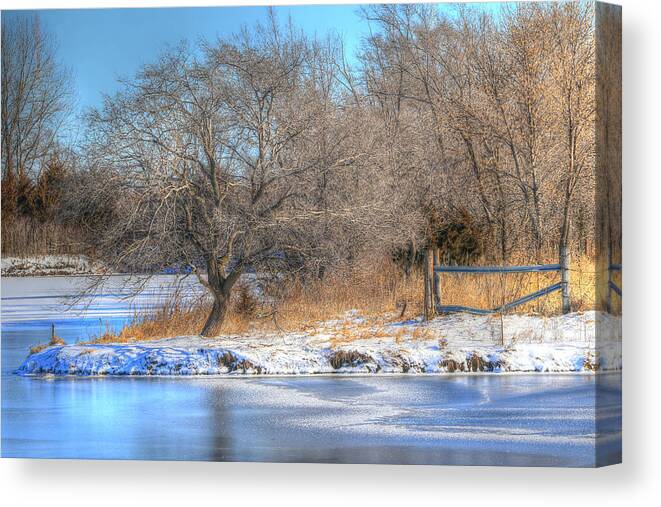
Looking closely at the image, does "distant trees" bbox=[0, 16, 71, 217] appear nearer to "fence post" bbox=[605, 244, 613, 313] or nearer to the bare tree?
the bare tree

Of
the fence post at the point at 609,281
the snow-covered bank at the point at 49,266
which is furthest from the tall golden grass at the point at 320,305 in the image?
the fence post at the point at 609,281

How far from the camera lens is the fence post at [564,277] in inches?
526

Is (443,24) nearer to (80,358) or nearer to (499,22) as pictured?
(499,22)

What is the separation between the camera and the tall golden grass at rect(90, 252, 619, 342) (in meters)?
13.8

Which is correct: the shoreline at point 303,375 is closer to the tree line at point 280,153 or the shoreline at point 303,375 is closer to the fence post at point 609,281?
the tree line at point 280,153

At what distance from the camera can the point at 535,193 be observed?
44.1 ft

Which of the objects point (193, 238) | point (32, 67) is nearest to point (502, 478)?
point (193, 238)

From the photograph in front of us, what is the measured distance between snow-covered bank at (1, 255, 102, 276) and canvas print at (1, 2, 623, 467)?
0.03 metres

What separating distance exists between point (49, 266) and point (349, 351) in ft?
12.3

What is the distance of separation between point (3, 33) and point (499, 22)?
5.78 metres

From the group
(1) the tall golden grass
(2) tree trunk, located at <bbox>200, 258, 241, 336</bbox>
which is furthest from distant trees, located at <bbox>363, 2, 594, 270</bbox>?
(2) tree trunk, located at <bbox>200, 258, 241, 336</bbox>

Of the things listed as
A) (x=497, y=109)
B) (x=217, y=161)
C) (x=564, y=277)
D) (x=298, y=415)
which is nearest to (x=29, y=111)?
(x=217, y=161)

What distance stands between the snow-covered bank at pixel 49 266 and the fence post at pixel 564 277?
5.43 m

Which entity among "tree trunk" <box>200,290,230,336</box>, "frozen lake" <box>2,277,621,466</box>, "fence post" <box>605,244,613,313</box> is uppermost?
"fence post" <box>605,244,613,313</box>
